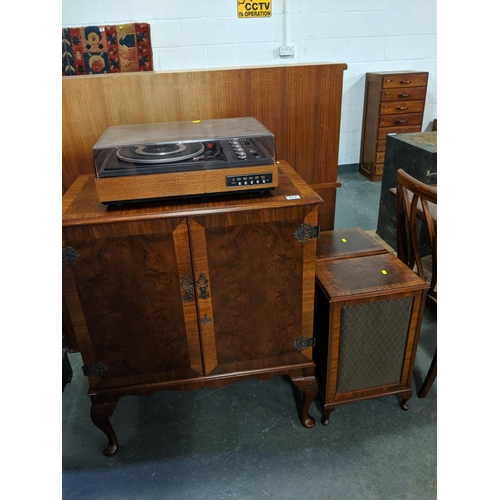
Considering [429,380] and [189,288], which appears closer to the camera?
[189,288]

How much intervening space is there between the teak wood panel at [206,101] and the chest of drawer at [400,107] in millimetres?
2404

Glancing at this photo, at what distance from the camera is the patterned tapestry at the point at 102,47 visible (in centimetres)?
324

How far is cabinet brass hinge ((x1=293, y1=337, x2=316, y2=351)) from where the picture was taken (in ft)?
4.51

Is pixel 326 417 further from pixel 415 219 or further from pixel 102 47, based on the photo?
pixel 102 47

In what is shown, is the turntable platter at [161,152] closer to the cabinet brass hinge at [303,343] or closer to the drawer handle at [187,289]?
the drawer handle at [187,289]

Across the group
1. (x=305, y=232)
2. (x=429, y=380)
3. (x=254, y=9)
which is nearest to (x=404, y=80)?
(x=254, y=9)

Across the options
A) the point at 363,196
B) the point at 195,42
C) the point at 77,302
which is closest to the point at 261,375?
the point at 77,302

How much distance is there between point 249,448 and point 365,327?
2.03ft

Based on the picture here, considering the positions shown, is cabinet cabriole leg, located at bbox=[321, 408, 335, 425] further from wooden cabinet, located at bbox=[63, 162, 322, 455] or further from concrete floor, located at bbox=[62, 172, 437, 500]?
wooden cabinet, located at bbox=[63, 162, 322, 455]

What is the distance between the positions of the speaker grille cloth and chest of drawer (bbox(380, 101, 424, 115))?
2.87 metres

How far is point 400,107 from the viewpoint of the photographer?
376 cm

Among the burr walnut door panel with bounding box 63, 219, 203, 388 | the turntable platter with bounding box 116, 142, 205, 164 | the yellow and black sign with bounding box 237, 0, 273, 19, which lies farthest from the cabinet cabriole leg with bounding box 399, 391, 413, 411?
the yellow and black sign with bounding box 237, 0, 273, 19

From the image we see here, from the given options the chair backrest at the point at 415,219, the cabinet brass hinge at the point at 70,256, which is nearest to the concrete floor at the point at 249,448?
the chair backrest at the point at 415,219

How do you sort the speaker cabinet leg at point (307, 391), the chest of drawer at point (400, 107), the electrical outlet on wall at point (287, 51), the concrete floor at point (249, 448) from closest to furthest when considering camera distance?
the concrete floor at point (249, 448), the speaker cabinet leg at point (307, 391), the electrical outlet on wall at point (287, 51), the chest of drawer at point (400, 107)
